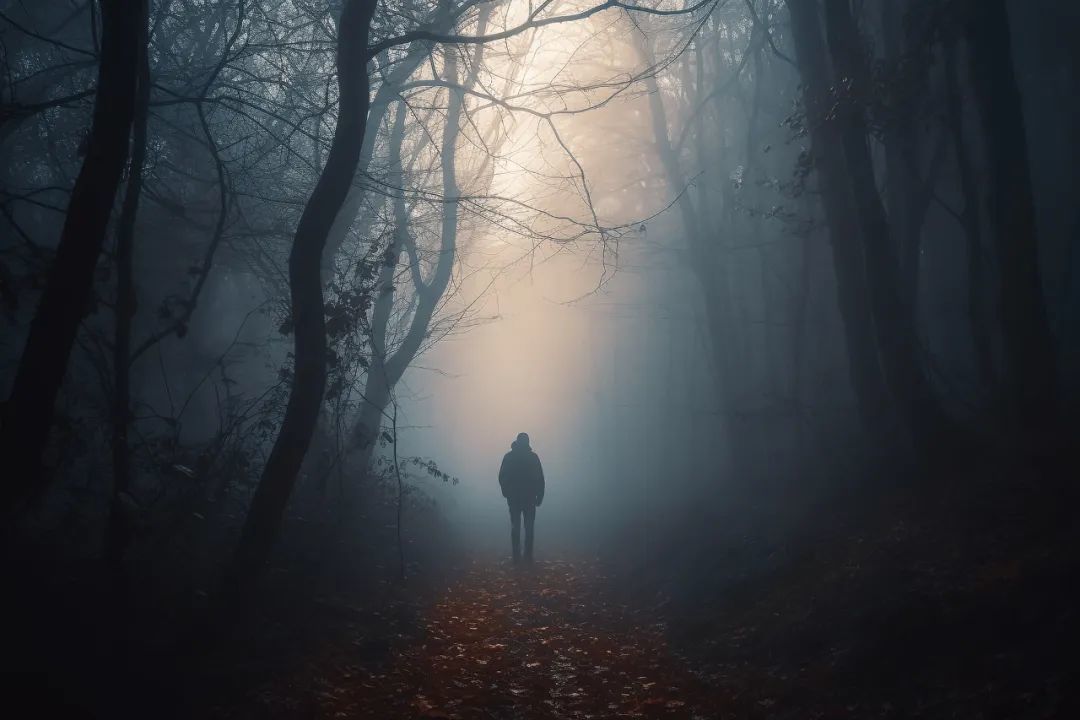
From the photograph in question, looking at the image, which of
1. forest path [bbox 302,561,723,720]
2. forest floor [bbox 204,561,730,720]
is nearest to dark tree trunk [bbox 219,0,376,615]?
forest floor [bbox 204,561,730,720]

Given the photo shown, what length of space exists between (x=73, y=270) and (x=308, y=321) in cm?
174

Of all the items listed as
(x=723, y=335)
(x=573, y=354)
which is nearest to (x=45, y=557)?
(x=723, y=335)

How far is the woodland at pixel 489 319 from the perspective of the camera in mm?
4320

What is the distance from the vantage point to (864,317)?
8.42m

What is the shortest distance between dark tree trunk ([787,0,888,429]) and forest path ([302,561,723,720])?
4370 millimetres

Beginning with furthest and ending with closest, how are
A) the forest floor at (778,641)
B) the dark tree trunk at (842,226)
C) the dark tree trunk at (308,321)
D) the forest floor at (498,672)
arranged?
the dark tree trunk at (842,226) → the dark tree trunk at (308,321) → the forest floor at (498,672) → the forest floor at (778,641)

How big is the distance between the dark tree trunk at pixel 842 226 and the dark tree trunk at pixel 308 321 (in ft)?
19.9

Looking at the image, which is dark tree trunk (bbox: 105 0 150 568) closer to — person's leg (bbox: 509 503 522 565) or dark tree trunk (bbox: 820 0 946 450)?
person's leg (bbox: 509 503 522 565)

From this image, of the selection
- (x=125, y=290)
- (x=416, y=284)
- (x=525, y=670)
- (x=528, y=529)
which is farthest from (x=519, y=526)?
(x=125, y=290)

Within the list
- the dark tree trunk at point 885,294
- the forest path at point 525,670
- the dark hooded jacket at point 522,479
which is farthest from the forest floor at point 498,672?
the dark tree trunk at point 885,294

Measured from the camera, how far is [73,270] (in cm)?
417

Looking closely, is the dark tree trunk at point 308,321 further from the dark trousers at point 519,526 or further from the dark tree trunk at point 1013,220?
the dark tree trunk at point 1013,220

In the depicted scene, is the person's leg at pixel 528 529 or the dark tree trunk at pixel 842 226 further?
the person's leg at pixel 528 529

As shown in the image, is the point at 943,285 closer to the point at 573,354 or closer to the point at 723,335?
the point at 723,335
